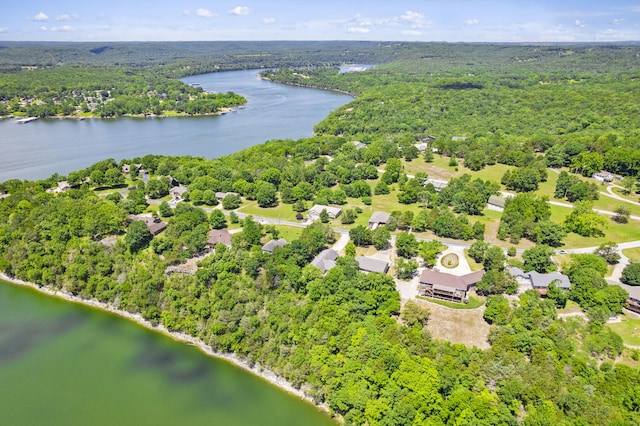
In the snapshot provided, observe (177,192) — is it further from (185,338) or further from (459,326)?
(459,326)

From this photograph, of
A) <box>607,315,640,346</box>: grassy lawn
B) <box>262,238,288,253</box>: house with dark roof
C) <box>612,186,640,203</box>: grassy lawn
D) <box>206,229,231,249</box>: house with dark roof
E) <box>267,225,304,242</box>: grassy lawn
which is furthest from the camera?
<box>612,186,640,203</box>: grassy lawn

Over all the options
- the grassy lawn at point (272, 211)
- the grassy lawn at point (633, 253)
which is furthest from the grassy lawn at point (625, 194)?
the grassy lawn at point (272, 211)

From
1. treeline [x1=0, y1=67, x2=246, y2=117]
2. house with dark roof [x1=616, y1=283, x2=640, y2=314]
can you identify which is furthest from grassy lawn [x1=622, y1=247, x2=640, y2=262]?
treeline [x1=0, y1=67, x2=246, y2=117]

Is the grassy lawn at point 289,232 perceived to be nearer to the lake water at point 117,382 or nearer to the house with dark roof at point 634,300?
the lake water at point 117,382

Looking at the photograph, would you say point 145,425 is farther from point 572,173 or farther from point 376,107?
point 376,107

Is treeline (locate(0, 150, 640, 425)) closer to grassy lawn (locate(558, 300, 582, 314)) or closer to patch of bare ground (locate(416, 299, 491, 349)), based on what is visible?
grassy lawn (locate(558, 300, 582, 314))

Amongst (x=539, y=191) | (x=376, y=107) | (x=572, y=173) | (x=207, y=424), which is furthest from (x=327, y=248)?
(x=376, y=107)
